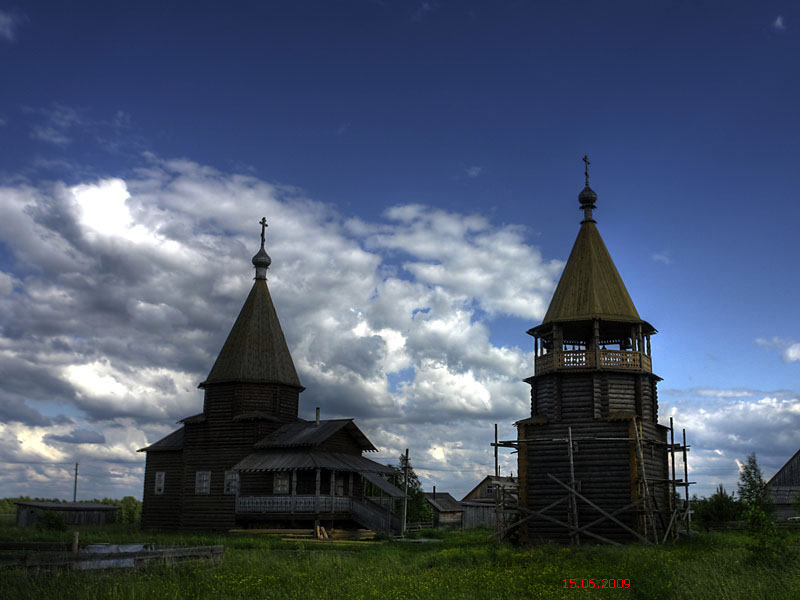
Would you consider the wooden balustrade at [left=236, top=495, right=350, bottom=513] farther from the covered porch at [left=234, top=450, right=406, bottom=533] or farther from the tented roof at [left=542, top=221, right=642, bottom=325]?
the tented roof at [left=542, top=221, right=642, bottom=325]

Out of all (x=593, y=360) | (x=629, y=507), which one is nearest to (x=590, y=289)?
(x=593, y=360)

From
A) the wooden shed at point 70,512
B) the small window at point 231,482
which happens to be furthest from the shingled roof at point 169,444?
the wooden shed at point 70,512

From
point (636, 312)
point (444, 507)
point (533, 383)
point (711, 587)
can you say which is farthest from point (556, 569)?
point (444, 507)

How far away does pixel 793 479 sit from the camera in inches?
2264

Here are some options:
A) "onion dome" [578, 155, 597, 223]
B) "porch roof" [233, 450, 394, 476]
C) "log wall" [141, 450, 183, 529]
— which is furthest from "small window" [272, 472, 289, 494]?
"onion dome" [578, 155, 597, 223]

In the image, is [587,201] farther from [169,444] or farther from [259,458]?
[169,444]

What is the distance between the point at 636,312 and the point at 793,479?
117 feet

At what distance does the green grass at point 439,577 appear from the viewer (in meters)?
15.8

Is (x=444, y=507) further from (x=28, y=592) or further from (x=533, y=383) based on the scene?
(x=28, y=592)

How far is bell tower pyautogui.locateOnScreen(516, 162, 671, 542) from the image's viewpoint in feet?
92.4

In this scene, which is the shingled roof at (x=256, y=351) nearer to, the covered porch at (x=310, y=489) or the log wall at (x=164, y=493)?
the covered porch at (x=310, y=489)
